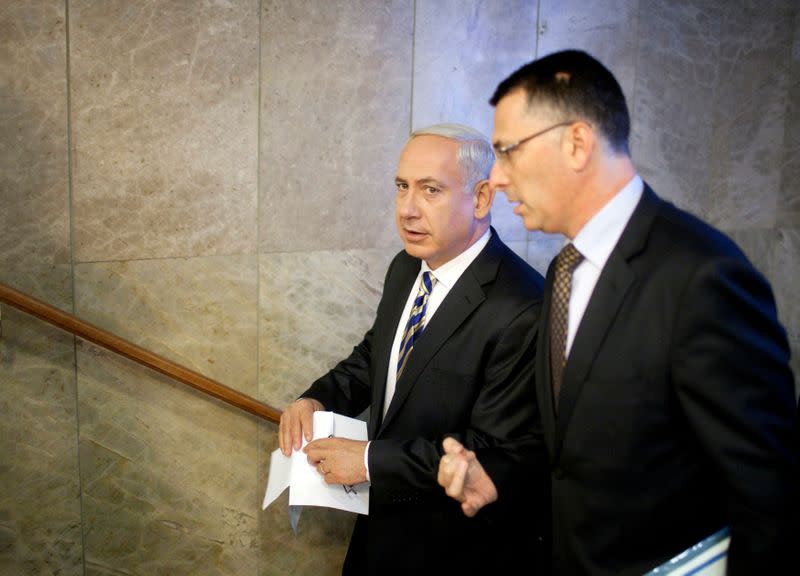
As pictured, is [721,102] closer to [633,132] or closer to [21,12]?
[633,132]

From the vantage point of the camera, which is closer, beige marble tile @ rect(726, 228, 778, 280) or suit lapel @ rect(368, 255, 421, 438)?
suit lapel @ rect(368, 255, 421, 438)

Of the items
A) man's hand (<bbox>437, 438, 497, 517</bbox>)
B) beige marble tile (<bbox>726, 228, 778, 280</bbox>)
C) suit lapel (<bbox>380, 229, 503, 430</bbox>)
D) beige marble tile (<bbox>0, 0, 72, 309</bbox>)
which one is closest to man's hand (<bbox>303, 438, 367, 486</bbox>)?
suit lapel (<bbox>380, 229, 503, 430</bbox>)

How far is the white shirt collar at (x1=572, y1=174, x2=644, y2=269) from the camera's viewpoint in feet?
5.27

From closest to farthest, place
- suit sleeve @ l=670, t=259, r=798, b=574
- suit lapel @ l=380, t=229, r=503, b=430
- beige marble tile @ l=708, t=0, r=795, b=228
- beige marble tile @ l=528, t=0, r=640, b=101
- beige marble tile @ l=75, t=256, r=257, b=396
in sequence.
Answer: suit sleeve @ l=670, t=259, r=798, b=574
suit lapel @ l=380, t=229, r=503, b=430
beige marble tile @ l=75, t=256, r=257, b=396
beige marble tile @ l=528, t=0, r=640, b=101
beige marble tile @ l=708, t=0, r=795, b=228

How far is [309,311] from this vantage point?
309 centimetres

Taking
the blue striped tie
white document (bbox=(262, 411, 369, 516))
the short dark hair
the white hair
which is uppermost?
the short dark hair

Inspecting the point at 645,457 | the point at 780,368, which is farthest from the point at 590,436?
the point at 780,368

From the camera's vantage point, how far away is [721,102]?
4.12 metres

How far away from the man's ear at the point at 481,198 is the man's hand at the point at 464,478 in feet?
2.65

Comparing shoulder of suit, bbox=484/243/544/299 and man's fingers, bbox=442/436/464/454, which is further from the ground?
shoulder of suit, bbox=484/243/544/299

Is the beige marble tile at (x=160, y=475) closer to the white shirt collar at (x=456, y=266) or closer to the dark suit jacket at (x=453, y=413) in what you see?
the dark suit jacket at (x=453, y=413)

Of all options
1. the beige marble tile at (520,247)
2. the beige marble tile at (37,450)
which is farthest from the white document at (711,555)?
the beige marble tile at (520,247)

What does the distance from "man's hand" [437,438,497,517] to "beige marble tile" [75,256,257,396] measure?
1394 mm

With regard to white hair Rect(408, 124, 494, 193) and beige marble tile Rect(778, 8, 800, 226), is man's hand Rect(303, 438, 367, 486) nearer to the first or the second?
white hair Rect(408, 124, 494, 193)
